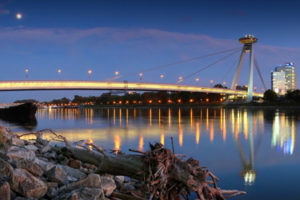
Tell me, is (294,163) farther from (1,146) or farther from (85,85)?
(85,85)

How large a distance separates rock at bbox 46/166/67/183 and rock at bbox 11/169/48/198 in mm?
551

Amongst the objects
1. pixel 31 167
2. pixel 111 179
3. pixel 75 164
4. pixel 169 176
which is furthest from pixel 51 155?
pixel 169 176

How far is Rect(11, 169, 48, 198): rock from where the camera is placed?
12.9 ft

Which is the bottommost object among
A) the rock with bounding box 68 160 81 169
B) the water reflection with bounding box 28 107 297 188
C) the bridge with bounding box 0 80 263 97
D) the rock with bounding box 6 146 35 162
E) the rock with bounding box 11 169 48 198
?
the water reflection with bounding box 28 107 297 188

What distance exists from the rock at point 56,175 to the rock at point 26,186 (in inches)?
21.7

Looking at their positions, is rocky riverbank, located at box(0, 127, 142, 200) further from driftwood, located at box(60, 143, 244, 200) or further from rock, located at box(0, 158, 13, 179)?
driftwood, located at box(60, 143, 244, 200)

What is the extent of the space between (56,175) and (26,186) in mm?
752

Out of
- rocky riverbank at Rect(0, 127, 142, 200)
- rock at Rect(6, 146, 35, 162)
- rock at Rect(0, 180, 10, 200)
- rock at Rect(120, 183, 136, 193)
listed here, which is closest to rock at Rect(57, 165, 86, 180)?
rocky riverbank at Rect(0, 127, 142, 200)

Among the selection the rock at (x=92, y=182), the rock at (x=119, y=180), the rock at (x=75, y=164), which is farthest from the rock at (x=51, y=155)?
the rock at (x=92, y=182)

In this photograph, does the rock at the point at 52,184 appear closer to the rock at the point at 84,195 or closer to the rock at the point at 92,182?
the rock at the point at 92,182

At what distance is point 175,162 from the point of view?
4855 millimetres

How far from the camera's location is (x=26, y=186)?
3965 mm

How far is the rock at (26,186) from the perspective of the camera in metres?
3.93

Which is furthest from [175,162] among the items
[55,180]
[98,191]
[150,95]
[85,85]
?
[150,95]
